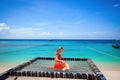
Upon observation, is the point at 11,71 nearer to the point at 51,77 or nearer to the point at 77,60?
the point at 51,77

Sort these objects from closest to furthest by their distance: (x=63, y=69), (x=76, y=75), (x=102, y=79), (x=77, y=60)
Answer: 1. (x=102, y=79)
2. (x=76, y=75)
3. (x=63, y=69)
4. (x=77, y=60)

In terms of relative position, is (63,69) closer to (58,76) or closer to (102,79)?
(58,76)

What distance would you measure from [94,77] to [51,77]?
113cm

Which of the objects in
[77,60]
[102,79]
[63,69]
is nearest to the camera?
[102,79]

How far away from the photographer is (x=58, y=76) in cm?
436

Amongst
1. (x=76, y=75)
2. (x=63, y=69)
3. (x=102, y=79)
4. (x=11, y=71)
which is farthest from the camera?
(x=63, y=69)

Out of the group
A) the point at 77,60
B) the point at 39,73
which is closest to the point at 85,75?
the point at 39,73

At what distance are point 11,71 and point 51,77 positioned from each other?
1171mm

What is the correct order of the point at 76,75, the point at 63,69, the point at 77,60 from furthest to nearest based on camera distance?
the point at 77,60 < the point at 63,69 < the point at 76,75

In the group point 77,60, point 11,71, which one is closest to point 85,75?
point 11,71

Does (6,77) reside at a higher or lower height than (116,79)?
higher

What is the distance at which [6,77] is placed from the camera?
175 inches

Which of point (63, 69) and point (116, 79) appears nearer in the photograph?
point (63, 69)

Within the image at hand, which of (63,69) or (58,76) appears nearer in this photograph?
(58,76)
